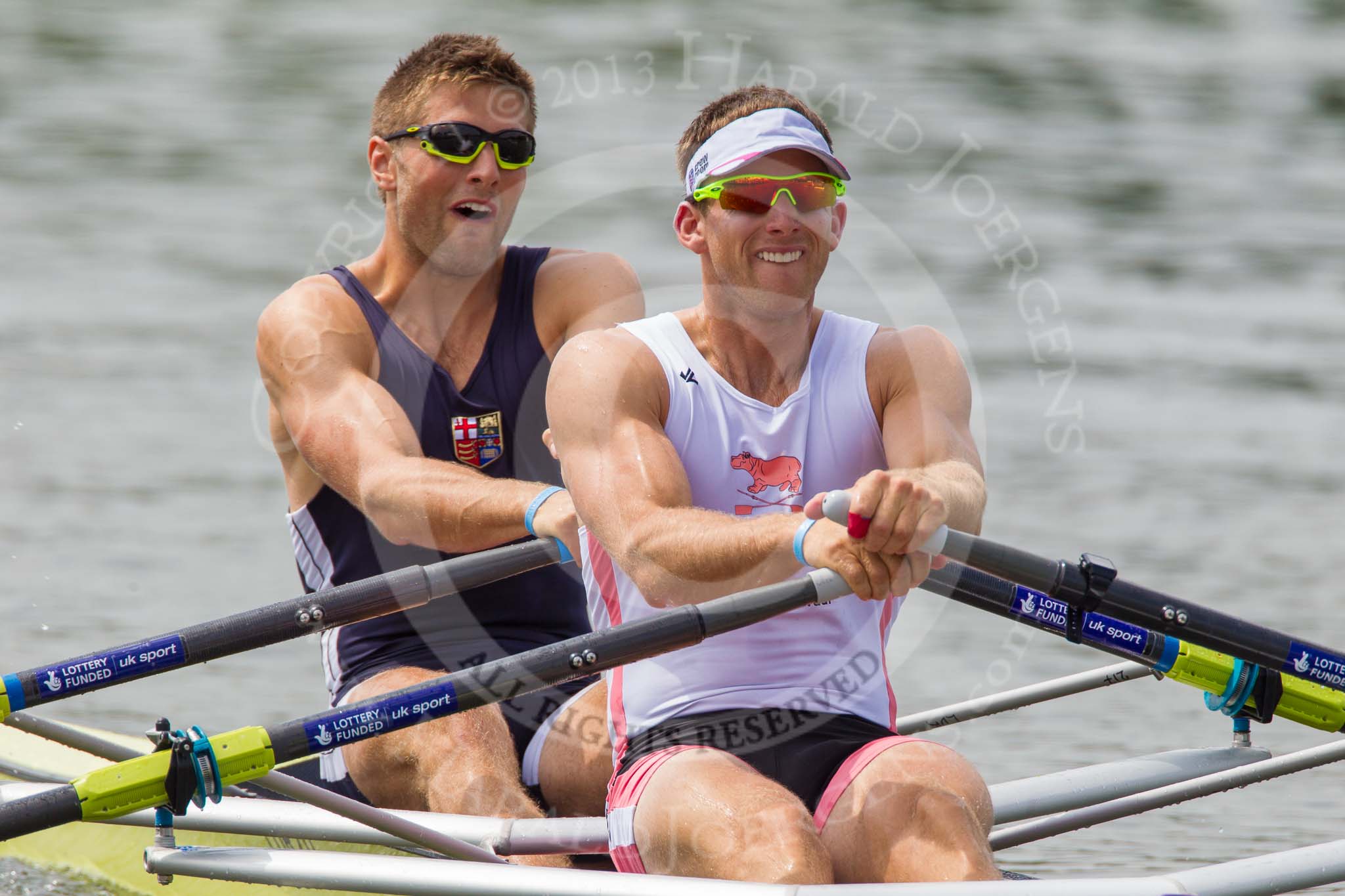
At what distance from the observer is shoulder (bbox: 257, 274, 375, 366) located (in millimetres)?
4422

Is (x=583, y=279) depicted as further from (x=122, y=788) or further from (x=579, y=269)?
(x=122, y=788)

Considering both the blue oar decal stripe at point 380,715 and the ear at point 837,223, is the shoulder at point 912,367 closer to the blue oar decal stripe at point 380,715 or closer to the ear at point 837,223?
the ear at point 837,223

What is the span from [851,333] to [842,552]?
614mm

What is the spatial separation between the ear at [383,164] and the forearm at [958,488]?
1.90 metres

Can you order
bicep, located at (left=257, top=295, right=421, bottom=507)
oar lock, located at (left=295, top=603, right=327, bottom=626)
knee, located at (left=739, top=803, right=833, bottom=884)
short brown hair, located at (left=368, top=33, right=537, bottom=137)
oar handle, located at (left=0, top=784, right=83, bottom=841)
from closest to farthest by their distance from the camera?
knee, located at (left=739, top=803, right=833, bottom=884) → oar handle, located at (left=0, top=784, right=83, bottom=841) → oar lock, located at (left=295, top=603, right=327, bottom=626) → bicep, located at (left=257, top=295, right=421, bottom=507) → short brown hair, located at (left=368, top=33, right=537, bottom=137)

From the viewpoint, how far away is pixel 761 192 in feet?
10.9

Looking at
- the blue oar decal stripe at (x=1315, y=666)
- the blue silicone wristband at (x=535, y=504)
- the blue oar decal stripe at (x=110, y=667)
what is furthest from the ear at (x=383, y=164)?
the blue oar decal stripe at (x=1315, y=666)

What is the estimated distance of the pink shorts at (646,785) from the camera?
3.10 m

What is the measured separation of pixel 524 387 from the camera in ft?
14.6

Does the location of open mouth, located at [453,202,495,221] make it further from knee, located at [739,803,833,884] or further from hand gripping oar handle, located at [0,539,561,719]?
knee, located at [739,803,833,884]

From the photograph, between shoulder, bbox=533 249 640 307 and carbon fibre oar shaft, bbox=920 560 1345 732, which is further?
shoulder, bbox=533 249 640 307

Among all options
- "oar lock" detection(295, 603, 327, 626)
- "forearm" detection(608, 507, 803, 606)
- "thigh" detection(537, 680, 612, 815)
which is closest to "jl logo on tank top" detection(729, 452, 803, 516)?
"forearm" detection(608, 507, 803, 606)

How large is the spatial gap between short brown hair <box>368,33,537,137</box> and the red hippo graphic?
5.21 ft

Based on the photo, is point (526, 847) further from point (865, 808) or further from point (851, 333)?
point (851, 333)
